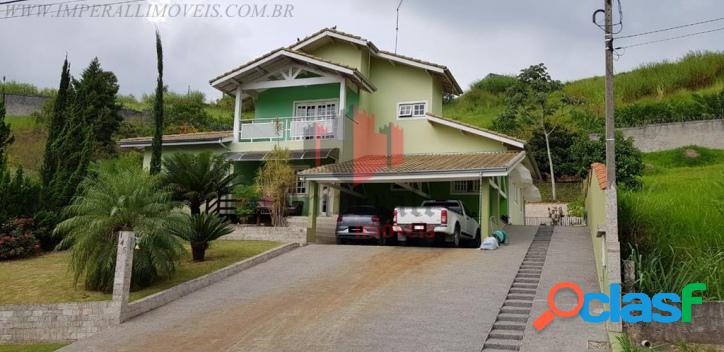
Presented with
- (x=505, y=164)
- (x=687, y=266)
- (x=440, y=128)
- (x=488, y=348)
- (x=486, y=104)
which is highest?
(x=486, y=104)

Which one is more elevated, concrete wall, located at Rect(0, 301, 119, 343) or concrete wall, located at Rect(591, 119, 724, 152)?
concrete wall, located at Rect(591, 119, 724, 152)

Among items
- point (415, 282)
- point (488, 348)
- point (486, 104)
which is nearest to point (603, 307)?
point (488, 348)

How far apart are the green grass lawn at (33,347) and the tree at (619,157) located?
73.5 feet

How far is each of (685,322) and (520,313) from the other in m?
2.56

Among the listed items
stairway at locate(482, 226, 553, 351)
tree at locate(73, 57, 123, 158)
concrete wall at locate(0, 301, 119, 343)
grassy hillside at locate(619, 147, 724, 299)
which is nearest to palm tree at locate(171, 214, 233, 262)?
concrete wall at locate(0, 301, 119, 343)

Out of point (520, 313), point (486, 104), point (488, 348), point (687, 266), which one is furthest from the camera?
point (486, 104)

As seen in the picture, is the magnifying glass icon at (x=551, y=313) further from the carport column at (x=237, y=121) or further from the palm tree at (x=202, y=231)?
the carport column at (x=237, y=121)

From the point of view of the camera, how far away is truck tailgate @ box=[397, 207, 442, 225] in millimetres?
16453

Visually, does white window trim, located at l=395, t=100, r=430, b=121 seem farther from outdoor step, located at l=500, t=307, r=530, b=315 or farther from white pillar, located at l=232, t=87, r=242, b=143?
outdoor step, located at l=500, t=307, r=530, b=315

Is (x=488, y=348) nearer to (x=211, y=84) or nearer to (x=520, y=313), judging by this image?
(x=520, y=313)

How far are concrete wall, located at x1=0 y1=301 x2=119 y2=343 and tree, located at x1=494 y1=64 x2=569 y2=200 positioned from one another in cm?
2807

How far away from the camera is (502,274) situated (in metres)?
12.7

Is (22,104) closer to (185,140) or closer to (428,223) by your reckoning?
(185,140)

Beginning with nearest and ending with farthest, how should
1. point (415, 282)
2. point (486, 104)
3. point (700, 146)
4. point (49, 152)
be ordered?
point (415, 282), point (49, 152), point (700, 146), point (486, 104)
